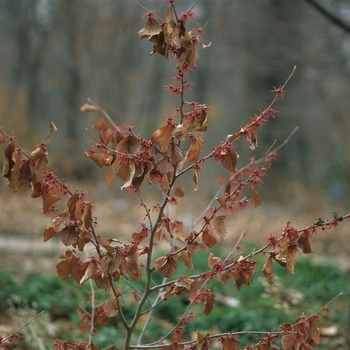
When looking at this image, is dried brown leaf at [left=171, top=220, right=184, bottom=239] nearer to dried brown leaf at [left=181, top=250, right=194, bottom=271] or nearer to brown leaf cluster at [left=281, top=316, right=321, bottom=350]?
dried brown leaf at [left=181, top=250, right=194, bottom=271]

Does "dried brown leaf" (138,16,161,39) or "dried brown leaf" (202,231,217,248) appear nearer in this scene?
"dried brown leaf" (138,16,161,39)

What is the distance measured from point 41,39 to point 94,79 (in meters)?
4.38

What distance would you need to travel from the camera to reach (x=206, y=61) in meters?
23.5

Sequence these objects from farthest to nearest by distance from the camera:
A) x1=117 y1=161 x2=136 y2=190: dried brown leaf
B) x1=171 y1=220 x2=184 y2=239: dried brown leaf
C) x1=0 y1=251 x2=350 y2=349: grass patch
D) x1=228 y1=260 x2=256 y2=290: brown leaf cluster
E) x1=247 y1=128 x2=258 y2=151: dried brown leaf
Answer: x1=0 y1=251 x2=350 y2=349: grass patch, x1=171 y1=220 x2=184 y2=239: dried brown leaf, x1=228 y1=260 x2=256 y2=290: brown leaf cluster, x1=247 y1=128 x2=258 y2=151: dried brown leaf, x1=117 y1=161 x2=136 y2=190: dried brown leaf

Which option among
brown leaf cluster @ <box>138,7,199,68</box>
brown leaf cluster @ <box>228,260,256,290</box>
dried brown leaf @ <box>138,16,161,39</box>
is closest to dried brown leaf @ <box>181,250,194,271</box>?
brown leaf cluster @ <box>228,260,256,290</box>

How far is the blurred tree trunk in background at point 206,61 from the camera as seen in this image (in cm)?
964

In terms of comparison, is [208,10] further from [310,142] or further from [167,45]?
[310,142]

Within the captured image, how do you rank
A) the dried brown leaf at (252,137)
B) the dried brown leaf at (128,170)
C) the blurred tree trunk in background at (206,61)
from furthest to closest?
the blurred tree trunk in background at (206,61)
the dried brown leaf at (252,137)
the dried brown leaf at (128,170)

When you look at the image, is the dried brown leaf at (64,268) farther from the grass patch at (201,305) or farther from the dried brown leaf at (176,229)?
the grass patch at (201,305)

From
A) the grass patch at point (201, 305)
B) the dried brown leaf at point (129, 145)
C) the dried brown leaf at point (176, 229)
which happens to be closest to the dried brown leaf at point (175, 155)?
the dried brown leaf at point (129, 145)

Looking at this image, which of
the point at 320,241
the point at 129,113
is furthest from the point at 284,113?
the point at 320,241

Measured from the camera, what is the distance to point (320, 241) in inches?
391

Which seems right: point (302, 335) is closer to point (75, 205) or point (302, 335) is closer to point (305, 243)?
point (305, 243)

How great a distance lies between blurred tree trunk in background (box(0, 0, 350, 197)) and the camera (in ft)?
31.6
